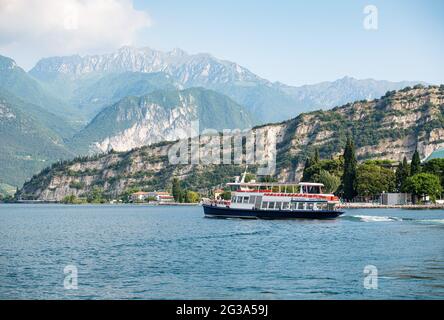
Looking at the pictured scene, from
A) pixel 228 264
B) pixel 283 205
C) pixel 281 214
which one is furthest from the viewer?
pixel 283 205

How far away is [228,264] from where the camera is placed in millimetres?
65938

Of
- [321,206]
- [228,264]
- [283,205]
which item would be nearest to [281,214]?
[283,205]

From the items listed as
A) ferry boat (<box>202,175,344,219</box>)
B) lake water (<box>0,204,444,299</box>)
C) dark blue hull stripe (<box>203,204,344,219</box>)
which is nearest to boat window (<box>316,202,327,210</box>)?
ferry boat (<box>202,175,344,219</box>)

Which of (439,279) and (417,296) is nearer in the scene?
(417,296)

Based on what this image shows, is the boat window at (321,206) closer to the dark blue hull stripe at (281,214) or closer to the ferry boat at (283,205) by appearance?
the ferry boat at (283,205)

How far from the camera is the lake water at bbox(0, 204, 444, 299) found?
51438mm

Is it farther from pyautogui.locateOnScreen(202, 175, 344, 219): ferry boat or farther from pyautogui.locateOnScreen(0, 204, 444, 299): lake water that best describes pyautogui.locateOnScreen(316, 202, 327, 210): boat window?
pyautogui.locateOnScreen(0, 204, 444, 299): lake water

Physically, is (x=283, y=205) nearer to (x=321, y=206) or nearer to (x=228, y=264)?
(x=321, y=206)

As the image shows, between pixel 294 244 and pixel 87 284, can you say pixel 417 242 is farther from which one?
pixel 87 284
